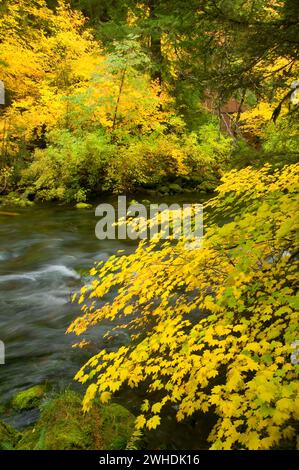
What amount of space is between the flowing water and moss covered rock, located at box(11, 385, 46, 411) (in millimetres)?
143

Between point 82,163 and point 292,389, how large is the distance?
44.8ft

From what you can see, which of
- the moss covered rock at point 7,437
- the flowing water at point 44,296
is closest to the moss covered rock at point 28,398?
the flowing water at point 44,296

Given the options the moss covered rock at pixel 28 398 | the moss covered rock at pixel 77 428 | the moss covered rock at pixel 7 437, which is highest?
the moss covered rock at pixel 77 428

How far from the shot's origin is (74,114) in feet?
52.2

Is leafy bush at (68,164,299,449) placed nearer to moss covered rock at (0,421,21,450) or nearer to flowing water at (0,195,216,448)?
flowing water at (0,195,216,448)

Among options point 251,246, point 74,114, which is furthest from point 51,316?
point 74,114

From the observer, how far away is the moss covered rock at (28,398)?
4.44m

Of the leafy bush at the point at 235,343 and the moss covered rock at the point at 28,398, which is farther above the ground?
the leafy bush at the point at 235,343

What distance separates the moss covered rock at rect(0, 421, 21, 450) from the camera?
11.2 ft

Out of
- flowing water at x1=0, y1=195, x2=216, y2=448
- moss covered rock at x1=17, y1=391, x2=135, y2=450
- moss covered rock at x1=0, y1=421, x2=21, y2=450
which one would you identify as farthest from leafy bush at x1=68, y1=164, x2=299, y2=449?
moss covered rock at x1=0, y1=421, x2=21, y2=450

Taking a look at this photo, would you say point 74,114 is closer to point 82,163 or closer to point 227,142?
point 82,163

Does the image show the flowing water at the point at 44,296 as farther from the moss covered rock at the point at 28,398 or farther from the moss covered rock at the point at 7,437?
the moss covered rock at the point at 7,437

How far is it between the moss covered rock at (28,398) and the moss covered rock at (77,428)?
78cm

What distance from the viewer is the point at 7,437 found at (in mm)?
3559
